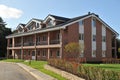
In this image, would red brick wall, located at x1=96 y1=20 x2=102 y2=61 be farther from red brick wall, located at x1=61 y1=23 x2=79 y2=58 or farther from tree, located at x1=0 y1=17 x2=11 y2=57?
tree, located at x1=0 y1=17 x2=11 y2=57

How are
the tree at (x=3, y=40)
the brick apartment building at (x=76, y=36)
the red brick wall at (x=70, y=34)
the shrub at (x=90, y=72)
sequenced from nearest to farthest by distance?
the shrub at (x=90, y=72) → the red brick wall at (x=70, y=34) → the brick apartment building at (x=76, y=36) → the tree at (x=3, y=40)

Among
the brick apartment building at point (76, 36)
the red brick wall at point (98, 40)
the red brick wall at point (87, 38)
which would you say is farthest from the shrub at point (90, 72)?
the red brick wall at point (98, 40)

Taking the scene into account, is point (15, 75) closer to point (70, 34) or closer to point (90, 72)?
point (90, 72)

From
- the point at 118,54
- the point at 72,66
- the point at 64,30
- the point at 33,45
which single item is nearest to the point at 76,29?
the point at 64,30

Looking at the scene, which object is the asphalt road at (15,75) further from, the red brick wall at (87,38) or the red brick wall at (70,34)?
the red brick wall at (87,38)

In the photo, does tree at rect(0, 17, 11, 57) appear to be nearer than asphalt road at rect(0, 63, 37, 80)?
No

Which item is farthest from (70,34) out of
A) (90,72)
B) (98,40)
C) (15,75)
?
(90,72)

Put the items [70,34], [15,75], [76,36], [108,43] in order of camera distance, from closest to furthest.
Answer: [15,75], [70,34], [76,36], [108,43]

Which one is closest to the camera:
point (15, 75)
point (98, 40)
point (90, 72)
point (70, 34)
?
point (90, 72)

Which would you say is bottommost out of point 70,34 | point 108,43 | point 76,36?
point 108,43

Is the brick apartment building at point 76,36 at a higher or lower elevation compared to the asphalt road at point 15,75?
higher

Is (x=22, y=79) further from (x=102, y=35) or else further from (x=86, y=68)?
(x=102, y=35)

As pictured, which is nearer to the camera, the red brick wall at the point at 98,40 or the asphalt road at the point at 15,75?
the asphalt road at the point at 15,75

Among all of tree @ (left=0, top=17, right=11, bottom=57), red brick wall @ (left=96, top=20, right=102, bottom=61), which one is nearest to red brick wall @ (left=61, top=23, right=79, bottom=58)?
red brick wall @ (left=96, top=20, right=102, bottom=61)
